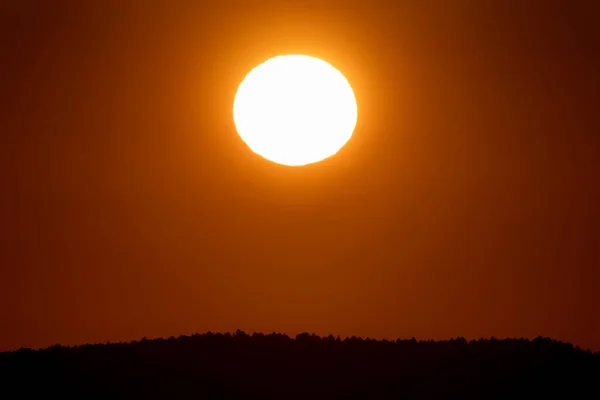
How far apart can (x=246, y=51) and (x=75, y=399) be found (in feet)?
38.8

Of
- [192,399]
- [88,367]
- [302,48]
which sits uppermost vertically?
[302,48]

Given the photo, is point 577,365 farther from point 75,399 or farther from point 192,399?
point 75,399

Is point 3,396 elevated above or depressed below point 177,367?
below

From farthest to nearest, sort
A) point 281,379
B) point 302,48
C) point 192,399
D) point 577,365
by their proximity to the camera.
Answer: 1. point 302,48
2. point 577,365
3. point 281,379
4. point 192,399

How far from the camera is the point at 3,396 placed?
28.5 feet

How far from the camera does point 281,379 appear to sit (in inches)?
356

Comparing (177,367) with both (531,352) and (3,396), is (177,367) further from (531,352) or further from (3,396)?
(531,352)

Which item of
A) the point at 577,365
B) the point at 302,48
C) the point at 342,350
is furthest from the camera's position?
the point at 302,48

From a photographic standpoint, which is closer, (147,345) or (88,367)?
(88,367)

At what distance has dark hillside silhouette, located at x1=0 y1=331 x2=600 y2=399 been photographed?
8.73m

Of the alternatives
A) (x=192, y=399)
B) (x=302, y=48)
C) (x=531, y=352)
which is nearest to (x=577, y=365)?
(x=531, y=352)

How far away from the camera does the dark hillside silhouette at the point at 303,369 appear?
28.7 feet

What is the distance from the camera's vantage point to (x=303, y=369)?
30.9 feet

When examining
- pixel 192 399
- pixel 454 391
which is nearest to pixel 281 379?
pixel 192 399
